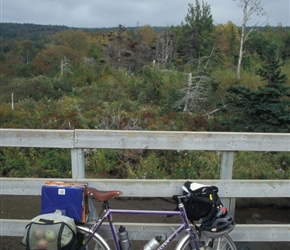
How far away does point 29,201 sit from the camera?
546 centimetres

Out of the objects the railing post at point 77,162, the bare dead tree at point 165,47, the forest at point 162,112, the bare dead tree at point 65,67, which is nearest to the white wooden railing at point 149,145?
the railing post at point 77,162

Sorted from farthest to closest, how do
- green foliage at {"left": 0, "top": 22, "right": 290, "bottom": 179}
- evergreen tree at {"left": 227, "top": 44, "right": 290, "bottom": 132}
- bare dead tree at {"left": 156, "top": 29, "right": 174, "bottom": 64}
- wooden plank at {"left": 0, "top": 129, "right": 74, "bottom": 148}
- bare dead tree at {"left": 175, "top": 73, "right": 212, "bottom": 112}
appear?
bare dead tree at {"left": 156, "top": 29, "right": 174, "bottom": 64} → bare dead tree at {"left": 175, "top": 73, "right": 212, "bottom": 112} → evergreen tree at {"left": 227, "top": 44, "right": 290, "bottom": 132} → green foliage at {"left": 0, "top": 22, "right": 290, "bottom": 179} → wooden plank at {"left": 0, "top": 129, "right": 74, "bottom": 148}

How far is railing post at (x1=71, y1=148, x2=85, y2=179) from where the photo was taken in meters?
→ 3.34

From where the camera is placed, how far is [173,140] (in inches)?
131

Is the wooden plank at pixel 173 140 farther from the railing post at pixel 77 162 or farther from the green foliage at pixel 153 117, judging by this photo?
the green foliage at pixel 153 117

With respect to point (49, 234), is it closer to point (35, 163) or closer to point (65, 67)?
point (35, 163)

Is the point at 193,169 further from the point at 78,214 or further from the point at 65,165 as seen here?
the point at 78,214

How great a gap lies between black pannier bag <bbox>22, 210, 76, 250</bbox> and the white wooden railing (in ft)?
2.06

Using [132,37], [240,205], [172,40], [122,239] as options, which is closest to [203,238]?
[122,239]

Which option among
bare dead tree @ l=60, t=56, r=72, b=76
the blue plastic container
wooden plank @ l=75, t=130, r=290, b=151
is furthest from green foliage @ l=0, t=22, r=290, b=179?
bare dead tree @ l=60, t=56, r=72, b=76

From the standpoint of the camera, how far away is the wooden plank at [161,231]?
3477 mm

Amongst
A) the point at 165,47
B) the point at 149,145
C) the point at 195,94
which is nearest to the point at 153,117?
the point at 195,94

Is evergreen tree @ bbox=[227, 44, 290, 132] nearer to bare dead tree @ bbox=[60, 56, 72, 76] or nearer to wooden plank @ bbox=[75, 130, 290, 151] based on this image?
wooden plank @ bbox=[75, 130, 290, 151]

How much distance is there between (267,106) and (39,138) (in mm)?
7466
